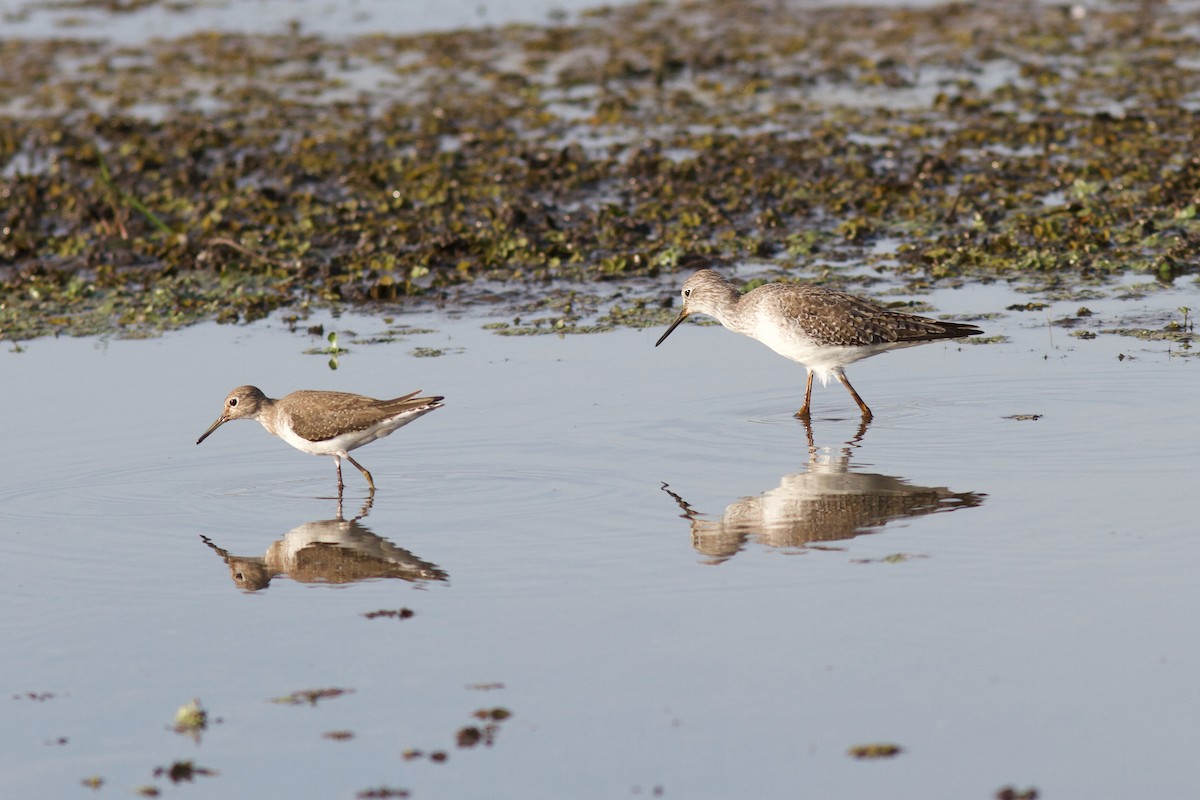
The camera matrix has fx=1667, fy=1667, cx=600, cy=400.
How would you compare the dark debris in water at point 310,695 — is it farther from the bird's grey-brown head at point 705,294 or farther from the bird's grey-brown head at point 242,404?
the bird's grey-brown head at point 705,294

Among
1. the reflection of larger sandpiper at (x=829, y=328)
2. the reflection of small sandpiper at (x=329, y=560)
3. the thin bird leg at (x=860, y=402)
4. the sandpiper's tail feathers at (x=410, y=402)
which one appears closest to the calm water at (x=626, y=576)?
the reflection of small sandpiper at (x=329, y=560)

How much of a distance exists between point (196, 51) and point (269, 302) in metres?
17.1

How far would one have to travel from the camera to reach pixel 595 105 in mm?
26016

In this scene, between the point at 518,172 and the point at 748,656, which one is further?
the point at 518,172

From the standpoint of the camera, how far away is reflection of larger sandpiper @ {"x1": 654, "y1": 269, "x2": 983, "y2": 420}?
13258 millimetres

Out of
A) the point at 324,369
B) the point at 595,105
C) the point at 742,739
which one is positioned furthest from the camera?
the point at 595,105

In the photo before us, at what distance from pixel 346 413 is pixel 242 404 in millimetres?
1035

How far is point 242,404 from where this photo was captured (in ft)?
40.7

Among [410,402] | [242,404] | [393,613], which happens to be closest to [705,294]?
[410,402]

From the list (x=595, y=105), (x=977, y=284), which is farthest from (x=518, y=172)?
(x=977, y=284)

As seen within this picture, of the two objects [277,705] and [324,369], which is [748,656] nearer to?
[277,705]

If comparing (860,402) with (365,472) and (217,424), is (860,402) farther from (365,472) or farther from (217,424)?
(217,424)

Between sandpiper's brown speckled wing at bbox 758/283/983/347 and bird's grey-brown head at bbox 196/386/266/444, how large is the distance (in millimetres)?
4263

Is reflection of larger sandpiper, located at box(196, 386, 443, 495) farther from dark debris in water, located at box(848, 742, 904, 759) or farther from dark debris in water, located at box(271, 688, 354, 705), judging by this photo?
dark debris in water, located at box(848, 742, 904, 759)
